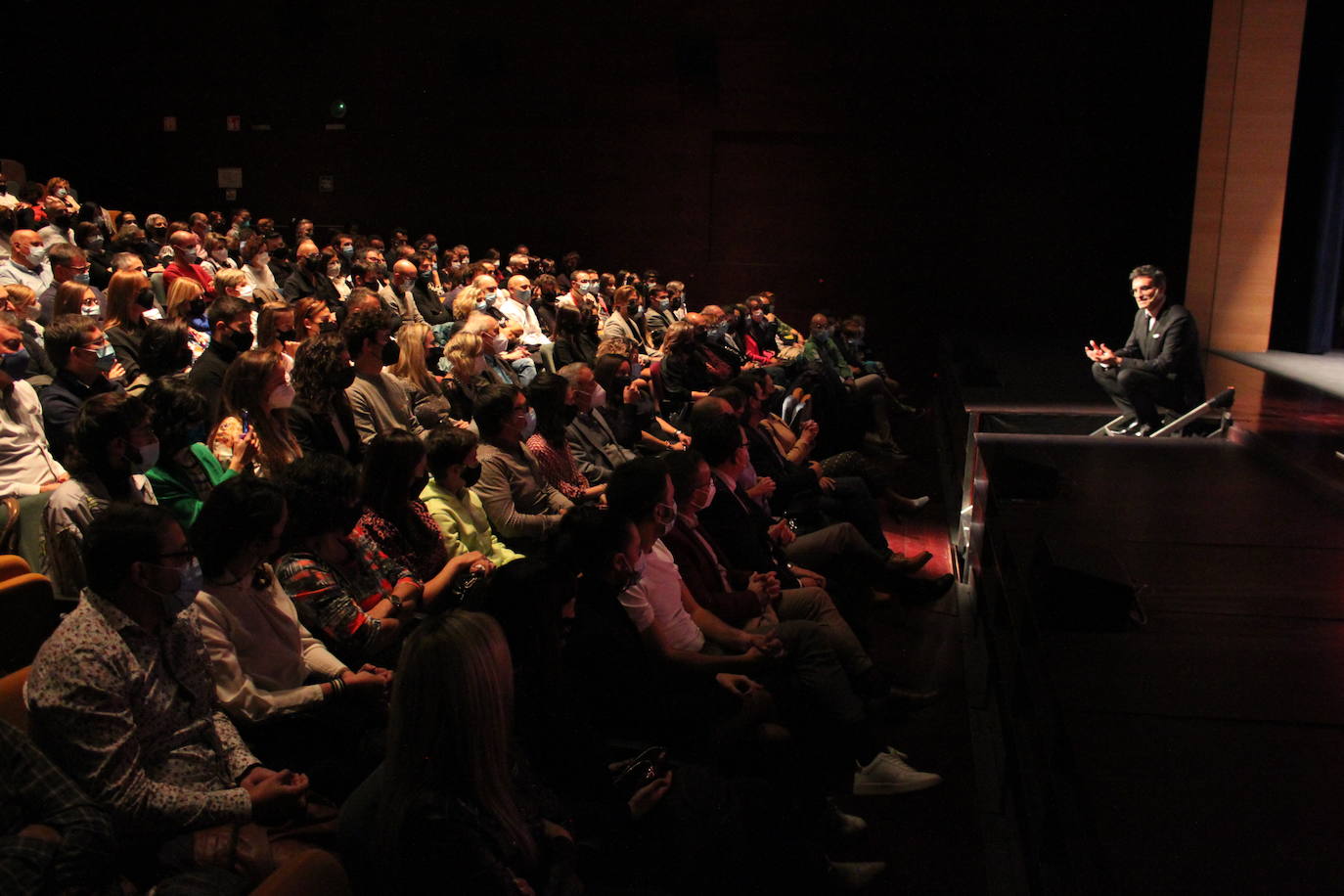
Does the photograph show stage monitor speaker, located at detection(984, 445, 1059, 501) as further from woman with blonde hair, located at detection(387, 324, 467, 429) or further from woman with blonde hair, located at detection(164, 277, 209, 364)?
woman with blonde hair, located at detection(164, 277, 209, 364)

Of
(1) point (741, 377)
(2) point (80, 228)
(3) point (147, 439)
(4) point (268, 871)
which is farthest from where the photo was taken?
(2) point (80, 228)

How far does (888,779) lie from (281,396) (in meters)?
2.06

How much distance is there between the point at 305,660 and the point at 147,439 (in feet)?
2.73

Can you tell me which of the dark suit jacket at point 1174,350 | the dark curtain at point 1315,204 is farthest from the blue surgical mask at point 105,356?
the dark curtain at point 1315,204

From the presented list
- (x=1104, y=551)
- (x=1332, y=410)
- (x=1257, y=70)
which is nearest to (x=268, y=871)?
(x=1104, y=551)

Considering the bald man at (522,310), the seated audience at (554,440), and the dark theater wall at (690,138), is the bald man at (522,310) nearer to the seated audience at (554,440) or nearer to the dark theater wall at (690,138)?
the seated audience at (554,440)

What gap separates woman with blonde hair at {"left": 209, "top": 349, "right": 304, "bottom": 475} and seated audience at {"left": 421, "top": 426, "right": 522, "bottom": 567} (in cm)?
Answer: 49

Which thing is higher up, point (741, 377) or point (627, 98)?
point (627, 98)

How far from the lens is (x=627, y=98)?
39.5ft

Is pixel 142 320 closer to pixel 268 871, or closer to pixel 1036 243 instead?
pixel 268 871

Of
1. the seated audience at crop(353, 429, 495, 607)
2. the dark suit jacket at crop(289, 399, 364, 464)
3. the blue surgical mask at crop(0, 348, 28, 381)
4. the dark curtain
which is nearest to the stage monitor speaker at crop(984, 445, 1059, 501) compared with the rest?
the seated audience at crop(353, 429, 495, 607)

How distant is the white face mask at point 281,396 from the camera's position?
3242 millimetres

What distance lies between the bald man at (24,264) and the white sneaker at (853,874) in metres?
5.64

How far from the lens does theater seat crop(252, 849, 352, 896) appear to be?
1.33 metres
